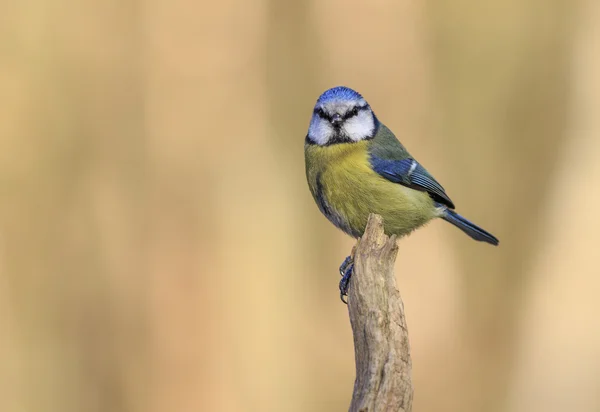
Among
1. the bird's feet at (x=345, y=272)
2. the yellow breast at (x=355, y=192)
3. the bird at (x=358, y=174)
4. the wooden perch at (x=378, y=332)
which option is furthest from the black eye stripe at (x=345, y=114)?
the wooden perch at (x=378, y=332)

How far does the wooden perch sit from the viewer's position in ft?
5.99

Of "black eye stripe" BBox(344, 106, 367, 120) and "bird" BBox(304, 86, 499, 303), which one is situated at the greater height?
"black eye stripe" BBox(344, 106, 367, 120)

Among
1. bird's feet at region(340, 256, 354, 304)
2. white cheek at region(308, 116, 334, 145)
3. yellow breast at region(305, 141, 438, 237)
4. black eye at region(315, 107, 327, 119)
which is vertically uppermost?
black eye at region(315, 107, 327, 119)

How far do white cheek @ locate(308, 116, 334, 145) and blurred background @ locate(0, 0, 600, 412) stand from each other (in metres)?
1.13

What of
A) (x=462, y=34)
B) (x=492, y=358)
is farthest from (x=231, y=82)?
(x=492, y=358)

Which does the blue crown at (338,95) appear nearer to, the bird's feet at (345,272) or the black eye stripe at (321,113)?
the black eye stripe at (321,113)

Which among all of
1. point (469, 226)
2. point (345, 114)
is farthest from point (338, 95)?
point (469, 226)

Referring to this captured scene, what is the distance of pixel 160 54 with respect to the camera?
3939 millimetres

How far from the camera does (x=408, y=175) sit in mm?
2967

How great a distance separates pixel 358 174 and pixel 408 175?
0.28m

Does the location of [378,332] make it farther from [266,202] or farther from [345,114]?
[266,202]

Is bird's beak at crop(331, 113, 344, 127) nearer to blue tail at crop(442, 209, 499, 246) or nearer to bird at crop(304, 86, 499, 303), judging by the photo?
bird at crop(304, 86, 499, 303)

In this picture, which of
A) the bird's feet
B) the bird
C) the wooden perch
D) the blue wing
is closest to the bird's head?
the bird

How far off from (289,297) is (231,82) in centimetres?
119
